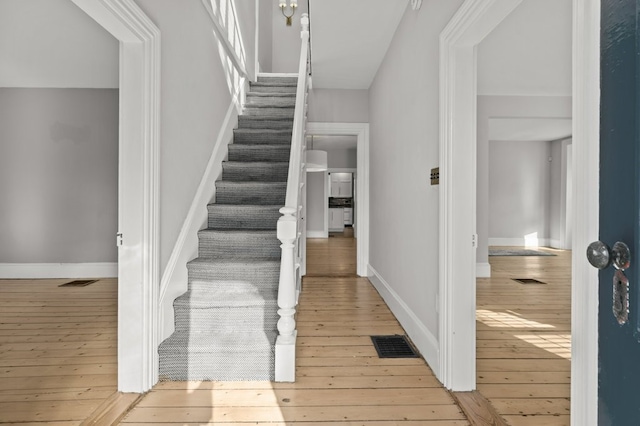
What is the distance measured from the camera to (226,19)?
3189 millimetres

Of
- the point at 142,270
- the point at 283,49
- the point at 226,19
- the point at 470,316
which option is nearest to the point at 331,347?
the point at 470,316

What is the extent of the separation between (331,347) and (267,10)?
18.6ft

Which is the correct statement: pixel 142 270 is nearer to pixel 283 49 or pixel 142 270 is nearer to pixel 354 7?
pixel 354 7

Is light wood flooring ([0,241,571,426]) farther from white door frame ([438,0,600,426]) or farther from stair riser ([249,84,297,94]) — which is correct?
stair riser ([249,84,297,94])

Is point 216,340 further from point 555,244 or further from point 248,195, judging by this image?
point 555,244

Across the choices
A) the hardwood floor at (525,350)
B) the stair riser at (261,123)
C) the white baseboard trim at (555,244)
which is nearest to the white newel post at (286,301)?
the hardwood floor at (525,350)

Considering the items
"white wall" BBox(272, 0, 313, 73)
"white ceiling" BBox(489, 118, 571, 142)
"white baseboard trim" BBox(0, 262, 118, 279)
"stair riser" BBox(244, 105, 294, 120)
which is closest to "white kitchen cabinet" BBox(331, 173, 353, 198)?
"white ceiling" BBox(489, 118, 571, 142)

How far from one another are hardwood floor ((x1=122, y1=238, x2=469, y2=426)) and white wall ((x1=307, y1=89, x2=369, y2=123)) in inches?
117

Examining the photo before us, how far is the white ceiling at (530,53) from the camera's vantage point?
103 inches

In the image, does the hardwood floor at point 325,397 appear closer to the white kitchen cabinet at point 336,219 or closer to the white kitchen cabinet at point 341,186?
the white kitchen cabinet at point 336,219

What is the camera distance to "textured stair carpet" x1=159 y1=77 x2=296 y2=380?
6.31 feet

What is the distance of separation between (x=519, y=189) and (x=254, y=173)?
23.3 feet

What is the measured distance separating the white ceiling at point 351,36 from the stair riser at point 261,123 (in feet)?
2.55

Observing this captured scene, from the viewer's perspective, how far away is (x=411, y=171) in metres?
2.54
